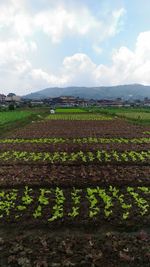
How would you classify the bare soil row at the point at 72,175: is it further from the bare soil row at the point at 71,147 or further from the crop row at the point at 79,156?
the bare soil row at the point at 71,147

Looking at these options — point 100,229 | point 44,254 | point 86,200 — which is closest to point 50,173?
point 86,200

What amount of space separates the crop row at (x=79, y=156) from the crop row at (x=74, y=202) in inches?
185

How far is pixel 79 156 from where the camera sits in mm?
15109

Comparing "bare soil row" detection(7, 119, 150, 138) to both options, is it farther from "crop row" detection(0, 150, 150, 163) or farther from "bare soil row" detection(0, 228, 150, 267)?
"bare soil row" detection(0, 228, 150, 267)

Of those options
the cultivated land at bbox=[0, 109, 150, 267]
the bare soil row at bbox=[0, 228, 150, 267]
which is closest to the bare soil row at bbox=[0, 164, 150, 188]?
the cultivated land at bbox=[0, 109, 150, 267]

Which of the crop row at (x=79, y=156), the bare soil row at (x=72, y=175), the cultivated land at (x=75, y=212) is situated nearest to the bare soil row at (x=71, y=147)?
the crop row at (x=79, y=156)

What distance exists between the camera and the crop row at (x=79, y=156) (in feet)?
46.5

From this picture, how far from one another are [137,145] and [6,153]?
7.97 meters

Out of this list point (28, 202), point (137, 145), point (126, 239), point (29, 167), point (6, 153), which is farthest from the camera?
point (137, 145)

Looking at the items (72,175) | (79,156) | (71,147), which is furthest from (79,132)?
(72,175)

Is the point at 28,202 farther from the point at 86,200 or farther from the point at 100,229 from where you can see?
the point at 100,229

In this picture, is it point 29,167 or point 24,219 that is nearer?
point 24,219

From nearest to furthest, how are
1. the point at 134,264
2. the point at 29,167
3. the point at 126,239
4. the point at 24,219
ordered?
the point at 134,264, the point at 126,239, the point at 24,219, the point at 29,167

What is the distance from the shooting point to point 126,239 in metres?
6.14
